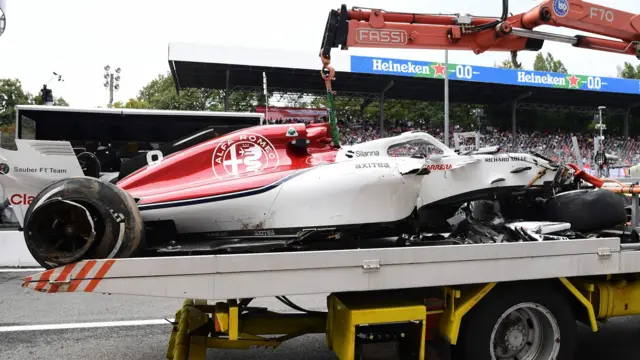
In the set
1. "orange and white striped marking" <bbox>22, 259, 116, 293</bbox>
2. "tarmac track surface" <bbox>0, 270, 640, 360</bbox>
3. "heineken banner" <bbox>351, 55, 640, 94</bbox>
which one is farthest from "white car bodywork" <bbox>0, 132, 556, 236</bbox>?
"heineken banner" <bbox>351, 55, 640, 94</bbox>

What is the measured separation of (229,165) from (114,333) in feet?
8.88

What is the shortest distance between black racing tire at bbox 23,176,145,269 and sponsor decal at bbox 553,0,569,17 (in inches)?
226

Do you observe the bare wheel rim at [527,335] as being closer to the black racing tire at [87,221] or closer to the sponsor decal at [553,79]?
the black racing tire at [87,221]

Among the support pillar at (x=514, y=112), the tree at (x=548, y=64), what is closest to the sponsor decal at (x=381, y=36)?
the support pillar at (x=514, y=112)

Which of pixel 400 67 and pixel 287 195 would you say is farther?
pixel 400 67

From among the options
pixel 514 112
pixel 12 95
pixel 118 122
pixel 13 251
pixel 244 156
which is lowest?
pixel 13 251

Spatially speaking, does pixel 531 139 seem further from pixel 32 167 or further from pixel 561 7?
pixel 32 167

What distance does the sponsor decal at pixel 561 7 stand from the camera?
646 cm

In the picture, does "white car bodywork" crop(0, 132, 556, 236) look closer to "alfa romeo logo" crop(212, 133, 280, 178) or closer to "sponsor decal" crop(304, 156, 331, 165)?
"sponsor decal" crop(304, 156, 331, 165)

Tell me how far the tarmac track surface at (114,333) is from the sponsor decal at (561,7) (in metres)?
3.90

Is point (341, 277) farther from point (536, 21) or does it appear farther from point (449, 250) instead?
point (536, 21)

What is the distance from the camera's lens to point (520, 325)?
162 inches

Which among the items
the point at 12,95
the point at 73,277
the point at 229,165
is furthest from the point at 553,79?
the point at 12,95

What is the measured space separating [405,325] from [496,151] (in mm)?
2393
